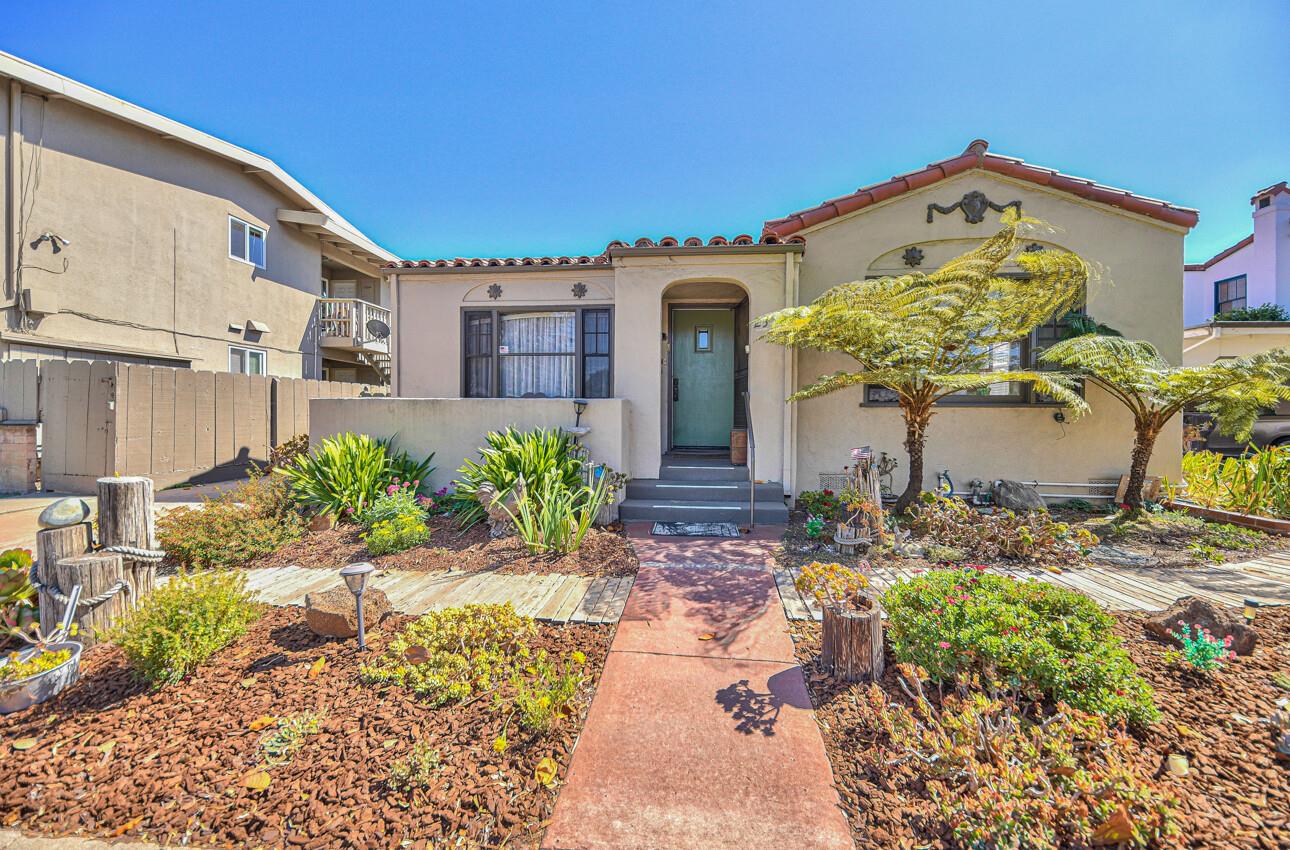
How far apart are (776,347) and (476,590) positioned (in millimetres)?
5147

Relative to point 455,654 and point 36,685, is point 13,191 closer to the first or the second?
point 36,685

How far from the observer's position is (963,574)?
10.3 feet

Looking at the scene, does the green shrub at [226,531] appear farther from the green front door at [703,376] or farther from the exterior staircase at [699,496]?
the green front door at [703,376]

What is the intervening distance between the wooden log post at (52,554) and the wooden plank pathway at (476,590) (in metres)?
0.92

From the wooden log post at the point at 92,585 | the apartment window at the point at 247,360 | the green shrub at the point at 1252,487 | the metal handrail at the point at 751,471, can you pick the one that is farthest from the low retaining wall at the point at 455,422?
the green shrub at the point at 1252,487

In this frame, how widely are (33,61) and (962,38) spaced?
15.0 meters

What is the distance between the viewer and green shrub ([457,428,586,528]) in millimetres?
5672

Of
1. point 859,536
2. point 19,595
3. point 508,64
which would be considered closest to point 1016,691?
point 859,536

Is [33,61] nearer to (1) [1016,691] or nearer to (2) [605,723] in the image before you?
(2) [605,723]

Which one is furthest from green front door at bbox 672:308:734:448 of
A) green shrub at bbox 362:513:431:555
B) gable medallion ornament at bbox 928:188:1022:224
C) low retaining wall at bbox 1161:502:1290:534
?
low retaining wall at bbox 1161:502:1290:534

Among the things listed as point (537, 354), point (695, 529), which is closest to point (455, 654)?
point (695, 529)

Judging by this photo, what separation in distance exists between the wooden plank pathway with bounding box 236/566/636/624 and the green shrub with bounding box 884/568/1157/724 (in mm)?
1978

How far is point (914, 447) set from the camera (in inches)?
247

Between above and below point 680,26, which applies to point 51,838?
below
